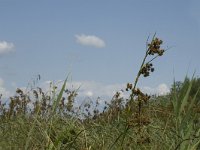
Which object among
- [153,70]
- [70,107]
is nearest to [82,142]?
[153,70]

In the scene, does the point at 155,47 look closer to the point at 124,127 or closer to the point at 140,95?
the point at 140,95

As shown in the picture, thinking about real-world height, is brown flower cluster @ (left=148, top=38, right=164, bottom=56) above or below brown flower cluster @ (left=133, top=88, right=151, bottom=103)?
above

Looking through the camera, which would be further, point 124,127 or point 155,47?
point 124,127

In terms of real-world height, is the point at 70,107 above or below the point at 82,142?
above

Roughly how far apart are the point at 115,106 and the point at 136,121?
4.80 metres

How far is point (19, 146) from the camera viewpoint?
4.40 meters

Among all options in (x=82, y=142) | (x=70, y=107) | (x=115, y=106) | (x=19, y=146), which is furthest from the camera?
(x=115, y=106)

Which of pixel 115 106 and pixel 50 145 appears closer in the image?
pixel 50 145

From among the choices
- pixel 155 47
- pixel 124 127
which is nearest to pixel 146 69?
pixel 155 47

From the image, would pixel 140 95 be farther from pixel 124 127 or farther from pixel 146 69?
pixel 124 127

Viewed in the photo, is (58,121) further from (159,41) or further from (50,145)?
(159,41)

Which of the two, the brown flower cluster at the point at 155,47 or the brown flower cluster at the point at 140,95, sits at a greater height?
the brown flower cluster at the point at 155,47

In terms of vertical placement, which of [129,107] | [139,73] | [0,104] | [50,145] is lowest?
[50,145]

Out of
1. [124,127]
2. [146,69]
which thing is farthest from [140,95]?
[124,127]
